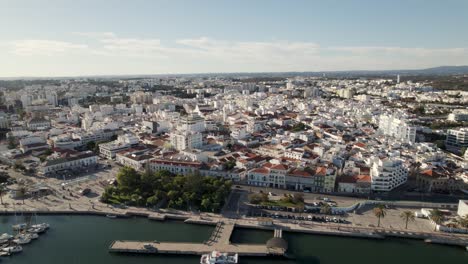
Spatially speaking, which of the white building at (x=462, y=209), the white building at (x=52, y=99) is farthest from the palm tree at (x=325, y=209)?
the white building at (x=52, y=99)

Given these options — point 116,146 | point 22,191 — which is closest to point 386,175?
point 116,146

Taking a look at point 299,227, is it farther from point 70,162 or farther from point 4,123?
point 4,123

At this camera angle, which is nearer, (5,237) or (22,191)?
(5,237)

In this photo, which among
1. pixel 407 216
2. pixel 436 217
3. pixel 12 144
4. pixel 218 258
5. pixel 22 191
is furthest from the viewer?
pixel 12 144

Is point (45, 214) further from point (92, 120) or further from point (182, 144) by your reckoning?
point (92, 120)

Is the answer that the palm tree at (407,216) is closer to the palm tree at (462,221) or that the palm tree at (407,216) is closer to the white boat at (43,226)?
the palm tree at (462,221)

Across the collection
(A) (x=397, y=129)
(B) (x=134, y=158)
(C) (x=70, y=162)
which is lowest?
(C) (x=70, y=162)
